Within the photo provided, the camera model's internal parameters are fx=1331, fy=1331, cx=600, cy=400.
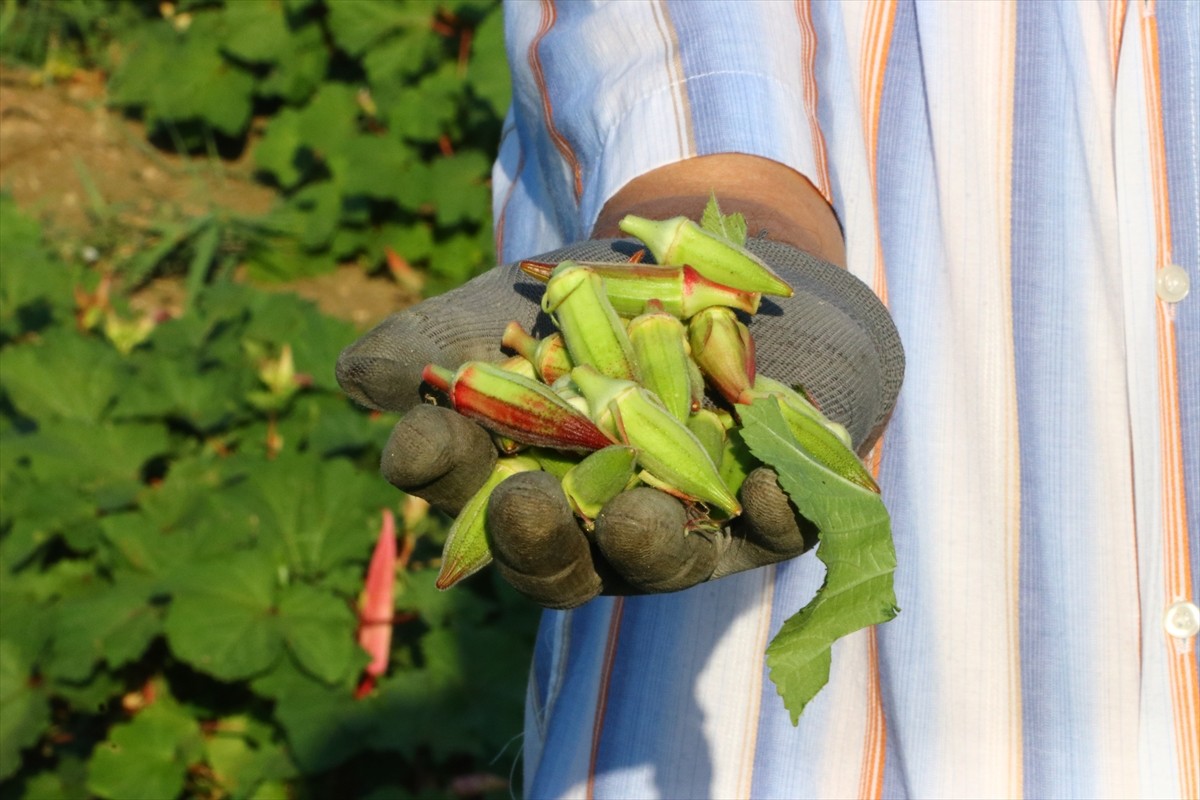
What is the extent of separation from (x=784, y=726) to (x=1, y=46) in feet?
14.1

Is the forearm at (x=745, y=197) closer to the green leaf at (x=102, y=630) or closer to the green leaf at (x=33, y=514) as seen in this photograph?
the green leaf at (x=102, y=630)

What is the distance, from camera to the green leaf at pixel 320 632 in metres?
2.61

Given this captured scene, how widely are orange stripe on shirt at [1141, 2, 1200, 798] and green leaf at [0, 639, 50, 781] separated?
1.98 m

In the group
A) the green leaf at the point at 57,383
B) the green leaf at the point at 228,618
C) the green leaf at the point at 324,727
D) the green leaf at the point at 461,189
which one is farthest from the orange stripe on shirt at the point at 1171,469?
the green leaf at the point at 461,189

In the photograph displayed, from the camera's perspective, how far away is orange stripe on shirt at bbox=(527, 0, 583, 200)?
5.67ft

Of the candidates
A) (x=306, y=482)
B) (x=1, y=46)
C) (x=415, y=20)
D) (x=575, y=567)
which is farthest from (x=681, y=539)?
(x=1, y=46)

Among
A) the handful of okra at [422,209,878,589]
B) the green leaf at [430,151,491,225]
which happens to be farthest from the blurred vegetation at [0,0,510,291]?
the handful of okra at [422,209,878,589]

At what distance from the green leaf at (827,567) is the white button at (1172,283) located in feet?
2.04

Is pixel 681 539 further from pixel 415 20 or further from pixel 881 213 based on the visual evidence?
pixel 415 20

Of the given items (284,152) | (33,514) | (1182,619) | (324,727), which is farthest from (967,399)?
(284,152)

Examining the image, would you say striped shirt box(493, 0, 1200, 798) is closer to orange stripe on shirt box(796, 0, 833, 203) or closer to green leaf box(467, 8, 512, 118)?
orange stripe on shirt box(796, 0, 833, 203)

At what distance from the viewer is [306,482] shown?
2840mm

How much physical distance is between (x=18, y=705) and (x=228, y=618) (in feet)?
1.36

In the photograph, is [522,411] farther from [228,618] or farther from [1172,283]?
[228,618]
